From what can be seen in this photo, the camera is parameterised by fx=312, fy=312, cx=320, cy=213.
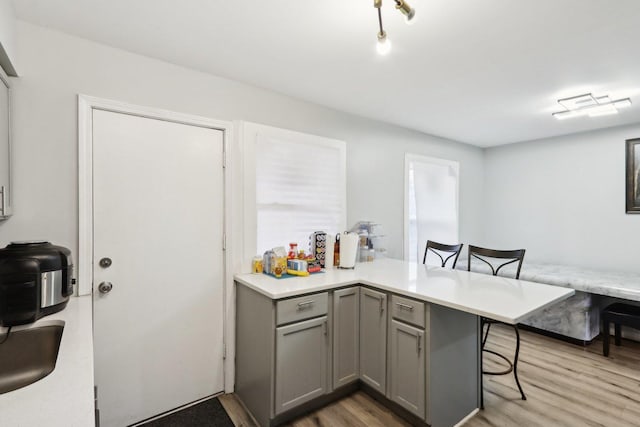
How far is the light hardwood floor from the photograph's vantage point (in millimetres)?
2021

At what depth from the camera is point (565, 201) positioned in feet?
12.9

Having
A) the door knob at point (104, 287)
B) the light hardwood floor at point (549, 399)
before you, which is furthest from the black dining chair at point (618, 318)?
the door knob at point (104, 287)

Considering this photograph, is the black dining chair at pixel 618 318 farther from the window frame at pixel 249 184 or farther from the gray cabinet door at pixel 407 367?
the window frame at pixel 249 184

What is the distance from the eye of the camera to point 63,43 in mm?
1767

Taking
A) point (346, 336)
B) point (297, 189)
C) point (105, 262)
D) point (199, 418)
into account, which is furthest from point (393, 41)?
point (199, 418)

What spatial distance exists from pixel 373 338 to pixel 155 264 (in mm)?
1555

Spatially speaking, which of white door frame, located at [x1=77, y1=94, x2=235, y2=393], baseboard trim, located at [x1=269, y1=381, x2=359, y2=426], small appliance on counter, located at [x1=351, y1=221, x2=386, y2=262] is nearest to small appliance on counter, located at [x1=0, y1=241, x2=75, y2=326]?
white door frame, located at [x1=77, y1=94, x2=235, y2=393]

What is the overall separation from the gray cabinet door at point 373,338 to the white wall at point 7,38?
2327 millimetres

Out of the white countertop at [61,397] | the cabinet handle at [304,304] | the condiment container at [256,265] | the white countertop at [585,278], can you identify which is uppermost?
the condiment container at [256,265]

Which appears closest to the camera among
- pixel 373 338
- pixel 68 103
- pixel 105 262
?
pixel 68 103

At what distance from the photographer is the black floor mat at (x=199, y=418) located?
1.98 metres

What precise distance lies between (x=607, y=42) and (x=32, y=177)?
3322 mm

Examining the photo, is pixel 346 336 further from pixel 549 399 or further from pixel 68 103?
pixel 68 103

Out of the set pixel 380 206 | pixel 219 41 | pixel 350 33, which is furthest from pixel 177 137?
pixel 380 206
